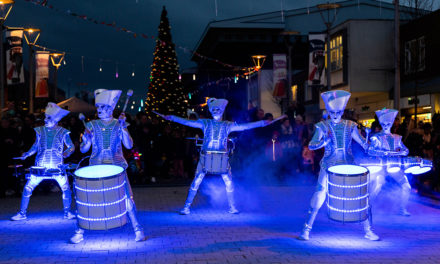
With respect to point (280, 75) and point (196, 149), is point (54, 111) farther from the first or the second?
point (280, 75)

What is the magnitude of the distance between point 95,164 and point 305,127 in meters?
8.94

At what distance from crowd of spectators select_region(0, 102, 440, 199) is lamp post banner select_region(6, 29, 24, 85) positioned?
18.3 ft

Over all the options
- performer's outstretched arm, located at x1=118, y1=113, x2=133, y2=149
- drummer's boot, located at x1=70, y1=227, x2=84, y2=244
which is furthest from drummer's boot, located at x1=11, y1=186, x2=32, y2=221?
performer's outstretched arm, located at x1=118, y1=113, x2=133, y2=149

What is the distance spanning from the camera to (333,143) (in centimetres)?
791

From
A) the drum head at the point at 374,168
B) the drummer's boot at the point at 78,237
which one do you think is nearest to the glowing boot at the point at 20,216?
the drummer's boot at the point at 78,237

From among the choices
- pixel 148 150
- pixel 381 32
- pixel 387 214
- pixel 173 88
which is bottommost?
pixel 387 214

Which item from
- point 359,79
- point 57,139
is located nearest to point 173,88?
point 359,79

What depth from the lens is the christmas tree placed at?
36.7 metres

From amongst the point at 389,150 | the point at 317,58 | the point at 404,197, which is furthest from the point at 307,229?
the point at 317,58

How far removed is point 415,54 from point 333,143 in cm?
2272

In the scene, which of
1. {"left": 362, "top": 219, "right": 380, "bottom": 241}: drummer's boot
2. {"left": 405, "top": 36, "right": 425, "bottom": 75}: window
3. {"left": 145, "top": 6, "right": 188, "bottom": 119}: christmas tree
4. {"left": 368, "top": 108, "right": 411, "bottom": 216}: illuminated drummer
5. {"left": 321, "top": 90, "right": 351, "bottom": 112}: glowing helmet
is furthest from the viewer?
{"left": 145, "top": 6, "right": 188, "bottom": 119}: christmas tree

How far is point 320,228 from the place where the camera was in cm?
877

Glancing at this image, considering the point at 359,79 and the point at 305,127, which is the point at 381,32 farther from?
the point at 305,127

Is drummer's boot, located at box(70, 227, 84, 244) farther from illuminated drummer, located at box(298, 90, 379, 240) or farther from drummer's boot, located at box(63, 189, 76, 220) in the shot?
illuminated drummer, located at box(298, 90, 379, 240)
